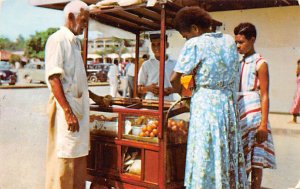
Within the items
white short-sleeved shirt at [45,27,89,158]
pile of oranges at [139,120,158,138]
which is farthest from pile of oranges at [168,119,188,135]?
white short-sleeved shirt at [45,27,89,158]

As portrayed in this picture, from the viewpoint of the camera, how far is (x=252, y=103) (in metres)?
3.43

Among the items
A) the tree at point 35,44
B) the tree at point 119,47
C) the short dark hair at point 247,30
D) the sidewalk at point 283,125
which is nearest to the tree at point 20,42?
the tree at point 35,44

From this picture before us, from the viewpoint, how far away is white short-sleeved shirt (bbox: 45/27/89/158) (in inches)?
126

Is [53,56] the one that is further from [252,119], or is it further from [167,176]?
[252,119]

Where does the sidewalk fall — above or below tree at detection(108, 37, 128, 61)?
below

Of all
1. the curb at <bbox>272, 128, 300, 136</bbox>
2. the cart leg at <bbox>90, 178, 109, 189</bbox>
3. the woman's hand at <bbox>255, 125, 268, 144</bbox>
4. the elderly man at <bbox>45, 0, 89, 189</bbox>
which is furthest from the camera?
the curb at <bbox>272, 128, 300, 136</bbox>

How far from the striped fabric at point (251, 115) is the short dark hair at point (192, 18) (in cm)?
65

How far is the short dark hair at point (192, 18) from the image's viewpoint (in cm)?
302

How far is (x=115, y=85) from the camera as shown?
15273 mm

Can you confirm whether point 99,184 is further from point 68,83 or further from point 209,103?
point 209,103

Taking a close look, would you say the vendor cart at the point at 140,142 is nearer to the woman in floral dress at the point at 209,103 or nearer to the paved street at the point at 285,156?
the woman in floral dress at the point at 209,103

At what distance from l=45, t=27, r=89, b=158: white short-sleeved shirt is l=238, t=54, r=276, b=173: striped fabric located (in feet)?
4.64

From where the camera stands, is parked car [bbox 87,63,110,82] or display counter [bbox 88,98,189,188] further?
parked car [bbox 87,63,110,82]

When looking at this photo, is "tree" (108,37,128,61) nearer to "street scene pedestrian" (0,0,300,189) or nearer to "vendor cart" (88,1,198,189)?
"street scene pedestrian" (0,0,300,189)
